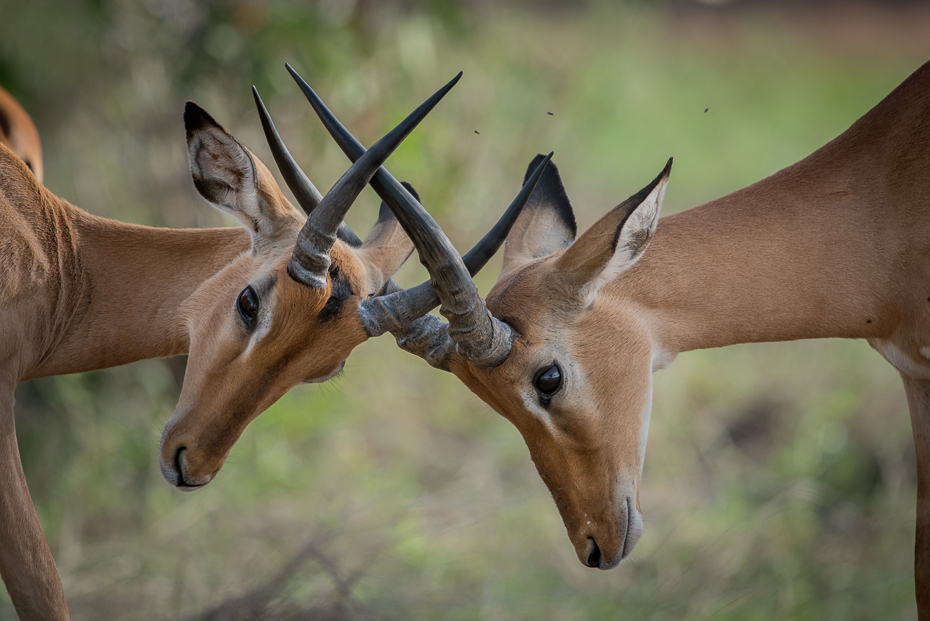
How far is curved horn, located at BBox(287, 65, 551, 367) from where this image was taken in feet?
8.29

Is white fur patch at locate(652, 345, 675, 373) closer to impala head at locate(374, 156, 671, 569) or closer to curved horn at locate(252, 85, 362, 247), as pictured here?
impala head at locate(374, 156, 671, 569)

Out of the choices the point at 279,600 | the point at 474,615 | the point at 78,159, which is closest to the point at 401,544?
the point at 474,615

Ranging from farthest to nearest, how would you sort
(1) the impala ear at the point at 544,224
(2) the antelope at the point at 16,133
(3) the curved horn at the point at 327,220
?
(2) the antelope at the point at 16,133 → (1) the impala ear at the point at 544,224 → (3) the curved horn at the point at 327,220

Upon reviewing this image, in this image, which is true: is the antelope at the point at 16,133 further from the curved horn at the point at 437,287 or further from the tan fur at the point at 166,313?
the curved horn at the point at 437,287

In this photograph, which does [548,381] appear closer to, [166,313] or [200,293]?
[200,293]

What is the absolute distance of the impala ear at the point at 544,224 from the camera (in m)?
3.36

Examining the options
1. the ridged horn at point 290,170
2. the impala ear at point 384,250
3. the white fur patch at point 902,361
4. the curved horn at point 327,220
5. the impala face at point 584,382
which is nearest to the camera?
the curved horn at point 327,220

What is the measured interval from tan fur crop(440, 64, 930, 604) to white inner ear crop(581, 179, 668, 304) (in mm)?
25

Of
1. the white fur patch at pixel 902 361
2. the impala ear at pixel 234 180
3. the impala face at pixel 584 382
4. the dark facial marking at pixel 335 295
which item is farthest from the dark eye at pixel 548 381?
the white fur patch at pixel 902 361

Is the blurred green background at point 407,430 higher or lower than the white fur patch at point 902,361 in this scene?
lower

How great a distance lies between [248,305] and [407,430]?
332 centimetres

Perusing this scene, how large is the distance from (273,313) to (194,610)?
1996mm

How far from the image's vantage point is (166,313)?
3180 millimetres

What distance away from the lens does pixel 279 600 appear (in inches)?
144
